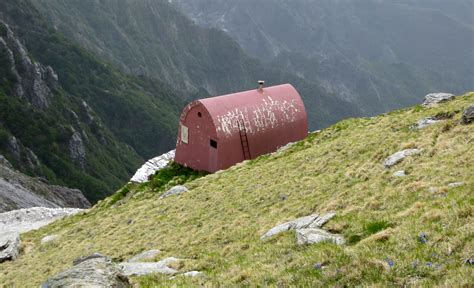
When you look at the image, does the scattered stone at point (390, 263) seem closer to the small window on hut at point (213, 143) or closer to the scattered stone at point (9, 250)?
the scattered stone at point (9, 250)

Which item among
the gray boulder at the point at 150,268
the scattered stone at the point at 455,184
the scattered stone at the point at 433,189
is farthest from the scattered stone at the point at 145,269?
the scattered stone at the point at 455,184

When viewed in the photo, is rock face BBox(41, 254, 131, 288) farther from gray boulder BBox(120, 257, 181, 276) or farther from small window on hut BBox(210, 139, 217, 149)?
small window on hut BBox(210, 139, 217, 149)

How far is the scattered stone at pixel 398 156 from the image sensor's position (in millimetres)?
20344

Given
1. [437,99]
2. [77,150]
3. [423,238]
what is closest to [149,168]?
[437,99]

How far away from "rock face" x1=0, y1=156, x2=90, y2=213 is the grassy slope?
41.1 m

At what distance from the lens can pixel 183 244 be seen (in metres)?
19.5

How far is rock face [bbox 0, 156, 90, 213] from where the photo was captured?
244 feet

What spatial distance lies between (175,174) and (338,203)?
27.8 m

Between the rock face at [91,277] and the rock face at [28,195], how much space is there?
197 feet

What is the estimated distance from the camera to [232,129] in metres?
42.5

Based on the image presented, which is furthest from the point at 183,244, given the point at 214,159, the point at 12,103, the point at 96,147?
the point at 96,147

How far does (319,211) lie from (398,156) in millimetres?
5425

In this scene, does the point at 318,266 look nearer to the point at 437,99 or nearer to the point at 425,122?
the point at 425,122

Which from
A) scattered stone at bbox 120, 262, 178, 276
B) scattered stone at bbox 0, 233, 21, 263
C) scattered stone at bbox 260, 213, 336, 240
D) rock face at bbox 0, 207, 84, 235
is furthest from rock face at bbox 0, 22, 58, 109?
scattered stone at bbox 260, 213, 336, 240
